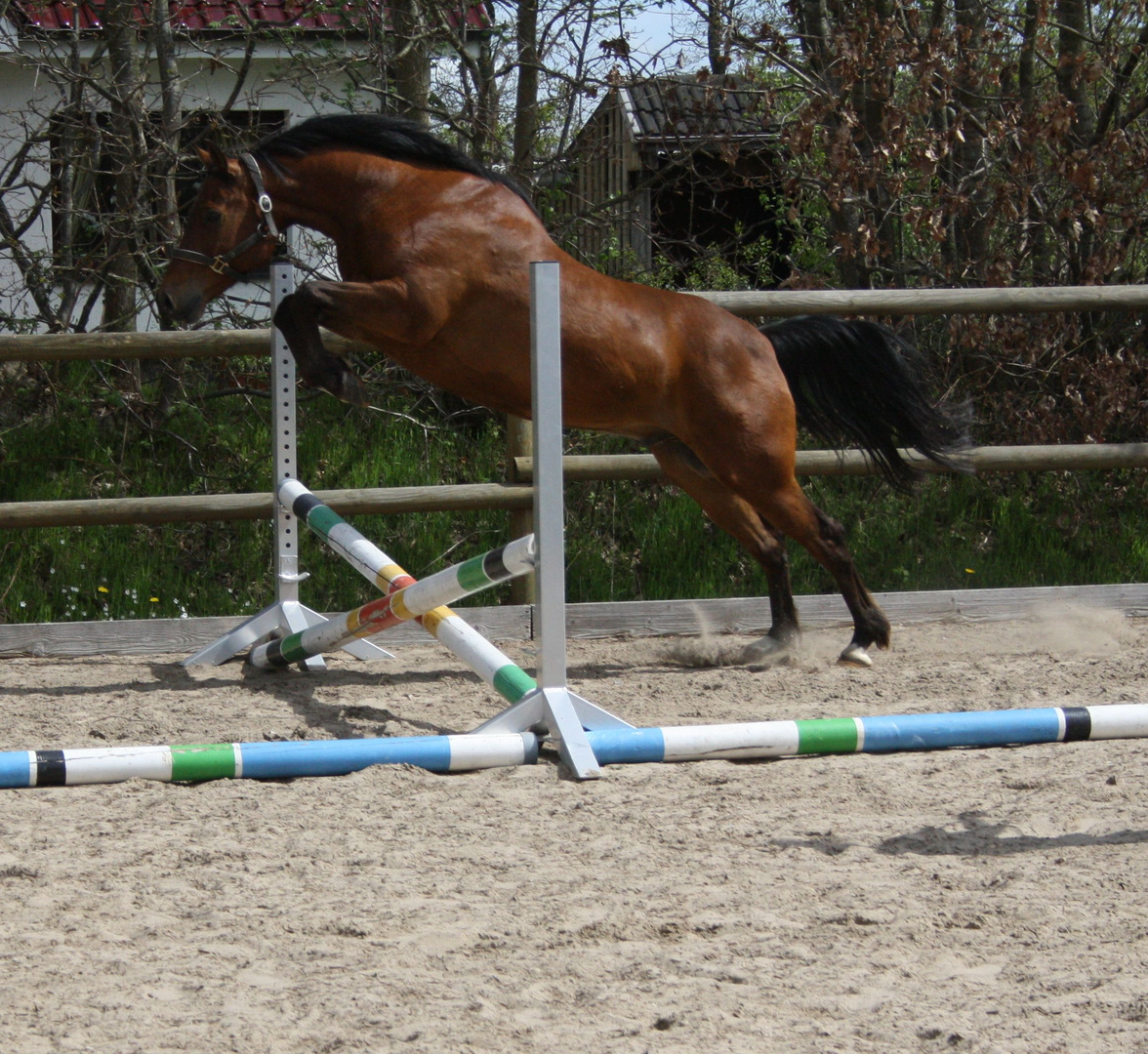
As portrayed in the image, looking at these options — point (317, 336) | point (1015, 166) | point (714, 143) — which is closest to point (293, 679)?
point (317, 336)

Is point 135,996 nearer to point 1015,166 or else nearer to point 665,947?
point 665,947

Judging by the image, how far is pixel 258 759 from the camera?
264 centimetres

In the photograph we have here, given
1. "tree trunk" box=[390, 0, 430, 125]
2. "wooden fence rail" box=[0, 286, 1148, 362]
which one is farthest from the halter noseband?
"tree trunk" box=[390, 0, 430, 125]

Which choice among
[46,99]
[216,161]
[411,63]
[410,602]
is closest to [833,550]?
[410,602]

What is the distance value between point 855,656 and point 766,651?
0.31 m

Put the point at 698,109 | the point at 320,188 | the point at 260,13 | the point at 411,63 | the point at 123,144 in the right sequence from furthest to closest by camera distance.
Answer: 1. the point at 260,13
2. the point at 698,109
3. the point at 411,63
4. the point at 123,144
5. the point at 320,188

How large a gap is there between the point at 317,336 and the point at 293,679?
1.10m

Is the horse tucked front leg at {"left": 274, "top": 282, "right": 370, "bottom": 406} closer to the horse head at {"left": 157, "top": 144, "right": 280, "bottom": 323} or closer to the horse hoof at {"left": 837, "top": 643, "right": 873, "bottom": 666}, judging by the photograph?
the horse head at {"left": 157, "top": 144, "right": 280, "bottom": 323}

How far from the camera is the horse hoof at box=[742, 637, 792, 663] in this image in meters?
4.44

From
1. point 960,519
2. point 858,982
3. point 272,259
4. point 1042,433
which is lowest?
point 858,982

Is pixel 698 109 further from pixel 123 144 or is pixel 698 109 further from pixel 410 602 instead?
pixel 410 602

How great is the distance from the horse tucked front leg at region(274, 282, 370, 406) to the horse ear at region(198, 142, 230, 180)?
0.43m

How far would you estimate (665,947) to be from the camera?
1.79m

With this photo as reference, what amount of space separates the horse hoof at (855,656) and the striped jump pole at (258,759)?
5.94 feet
